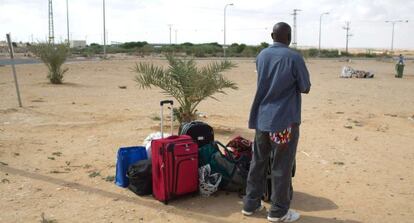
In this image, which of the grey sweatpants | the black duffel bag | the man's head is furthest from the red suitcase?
the man's head

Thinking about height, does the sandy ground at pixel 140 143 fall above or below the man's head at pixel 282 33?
below

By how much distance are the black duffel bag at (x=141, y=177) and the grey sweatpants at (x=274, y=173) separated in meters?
1.13

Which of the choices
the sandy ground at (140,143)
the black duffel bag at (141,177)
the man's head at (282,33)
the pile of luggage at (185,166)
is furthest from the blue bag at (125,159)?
the man's head at (282,33)

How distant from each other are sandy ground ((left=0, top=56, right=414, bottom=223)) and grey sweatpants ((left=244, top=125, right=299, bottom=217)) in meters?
0.24

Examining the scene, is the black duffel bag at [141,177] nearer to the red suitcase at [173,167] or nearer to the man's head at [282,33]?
the red suitcase at [173,167]

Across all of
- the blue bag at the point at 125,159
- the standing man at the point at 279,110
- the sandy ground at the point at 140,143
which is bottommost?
the sandy ground at the point at 140,143

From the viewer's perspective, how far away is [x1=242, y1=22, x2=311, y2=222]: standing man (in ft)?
13.4

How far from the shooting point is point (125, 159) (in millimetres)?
5391

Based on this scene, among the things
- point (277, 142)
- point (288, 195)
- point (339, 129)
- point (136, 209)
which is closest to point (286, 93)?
point (277, 142)

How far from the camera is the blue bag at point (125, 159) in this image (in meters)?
5.37

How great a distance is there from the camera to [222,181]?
5176 mm

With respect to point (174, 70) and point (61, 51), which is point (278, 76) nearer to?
point (174, 70)

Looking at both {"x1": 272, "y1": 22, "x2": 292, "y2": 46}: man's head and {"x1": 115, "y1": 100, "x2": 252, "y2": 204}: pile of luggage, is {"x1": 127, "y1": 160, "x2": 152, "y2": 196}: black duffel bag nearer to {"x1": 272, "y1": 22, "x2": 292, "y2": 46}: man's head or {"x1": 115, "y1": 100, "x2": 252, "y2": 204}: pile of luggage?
{"x1": 115, "y1": 100, "x2": 252, "y2": 204}: pile of luggage

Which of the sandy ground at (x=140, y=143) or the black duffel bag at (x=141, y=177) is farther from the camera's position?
the black duffel bag at (x=141, y=177)
